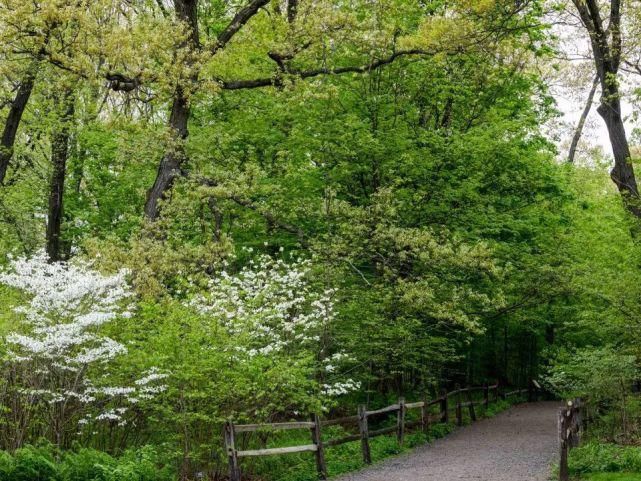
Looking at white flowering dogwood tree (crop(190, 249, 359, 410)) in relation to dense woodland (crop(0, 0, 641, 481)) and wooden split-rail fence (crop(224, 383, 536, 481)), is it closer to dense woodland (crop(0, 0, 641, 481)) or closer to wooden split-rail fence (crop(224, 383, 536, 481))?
dense woodland (crop(0, 0, 641, 481))

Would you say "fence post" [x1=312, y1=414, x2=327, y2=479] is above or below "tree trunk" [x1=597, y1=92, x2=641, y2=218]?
below

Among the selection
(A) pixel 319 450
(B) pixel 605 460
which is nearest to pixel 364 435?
(A) pixel 319 450

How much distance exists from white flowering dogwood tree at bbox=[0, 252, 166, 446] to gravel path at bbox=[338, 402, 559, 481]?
4047 millimetres

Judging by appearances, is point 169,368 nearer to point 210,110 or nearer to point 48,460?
point 48,460

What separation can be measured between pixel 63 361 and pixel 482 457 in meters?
8.01

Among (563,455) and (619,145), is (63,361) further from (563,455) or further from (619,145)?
(619,145)

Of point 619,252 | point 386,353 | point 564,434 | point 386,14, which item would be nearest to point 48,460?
point 564,434

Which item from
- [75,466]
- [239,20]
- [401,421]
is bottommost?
[401,421]

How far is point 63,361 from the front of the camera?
1032 centimetres

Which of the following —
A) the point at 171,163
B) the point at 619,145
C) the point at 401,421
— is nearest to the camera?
the point at 401,421

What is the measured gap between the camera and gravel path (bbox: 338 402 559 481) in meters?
11.9

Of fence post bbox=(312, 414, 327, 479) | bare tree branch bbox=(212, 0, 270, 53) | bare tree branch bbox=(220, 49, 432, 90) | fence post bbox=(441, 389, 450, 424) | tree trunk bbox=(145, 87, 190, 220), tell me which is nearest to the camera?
fence post bbox=(312, 414, 327, 479)

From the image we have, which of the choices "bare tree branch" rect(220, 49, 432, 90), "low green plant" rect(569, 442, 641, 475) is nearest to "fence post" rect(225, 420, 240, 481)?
"low green plant" rect(569, 442, 641, 475)

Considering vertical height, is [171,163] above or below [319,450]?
above
